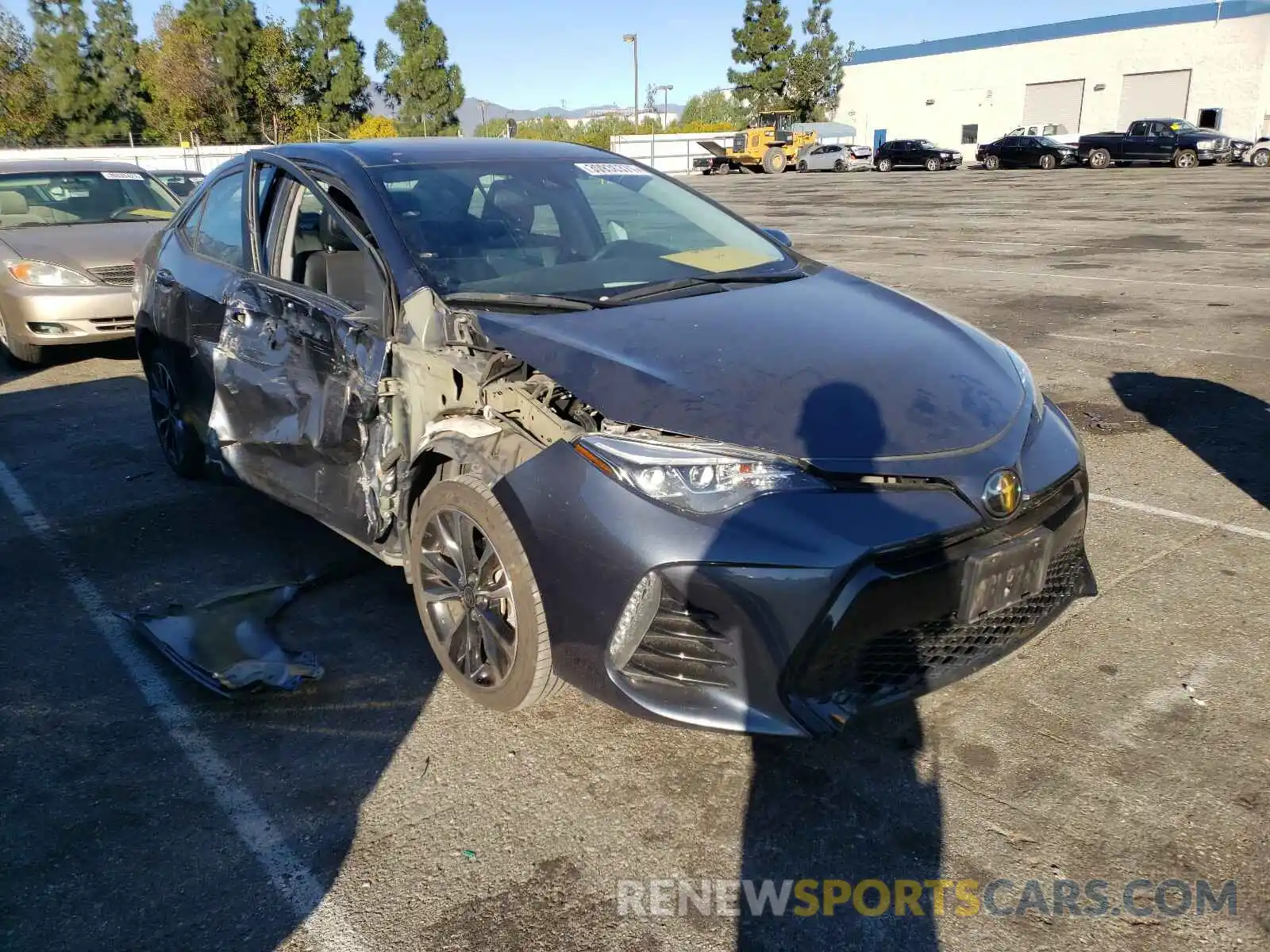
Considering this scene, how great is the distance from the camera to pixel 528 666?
2805mm

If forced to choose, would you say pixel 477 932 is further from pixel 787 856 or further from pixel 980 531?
pixel 980 531

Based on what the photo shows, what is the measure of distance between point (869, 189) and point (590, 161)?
2782 centimetres

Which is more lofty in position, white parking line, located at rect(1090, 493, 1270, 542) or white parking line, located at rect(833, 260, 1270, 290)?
white parking line, located at rect(833, 260, 1270, 290)

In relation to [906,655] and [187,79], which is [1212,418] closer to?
[906,655]

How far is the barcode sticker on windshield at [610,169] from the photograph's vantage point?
4.26 m

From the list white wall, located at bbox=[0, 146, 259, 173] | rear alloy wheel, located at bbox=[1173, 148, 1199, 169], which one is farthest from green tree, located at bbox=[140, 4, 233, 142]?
rear alloy wheel, located at bbox=[1173, 148, 1199, 169]

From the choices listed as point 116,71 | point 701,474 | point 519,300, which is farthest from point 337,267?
point 116,71

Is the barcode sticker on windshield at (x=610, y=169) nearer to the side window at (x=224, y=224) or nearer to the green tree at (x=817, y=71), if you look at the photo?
the side window at (x=224, y=224)

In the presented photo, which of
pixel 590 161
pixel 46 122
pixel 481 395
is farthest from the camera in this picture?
pixel 46 122

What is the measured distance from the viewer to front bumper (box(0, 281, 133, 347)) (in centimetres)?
764

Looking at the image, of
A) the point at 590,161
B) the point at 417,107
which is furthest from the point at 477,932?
the point at 417,107

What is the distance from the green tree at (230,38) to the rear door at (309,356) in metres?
52.3

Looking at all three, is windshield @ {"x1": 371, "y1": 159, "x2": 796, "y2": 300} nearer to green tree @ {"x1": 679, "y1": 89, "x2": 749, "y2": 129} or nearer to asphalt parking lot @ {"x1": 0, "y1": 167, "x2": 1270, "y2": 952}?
asphalt parking lot @ {"x1": 0, "y1": 167, "x2": 1270, "y2": 952}

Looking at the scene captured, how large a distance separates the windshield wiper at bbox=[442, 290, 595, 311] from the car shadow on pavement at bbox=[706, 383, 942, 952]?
90 cm
